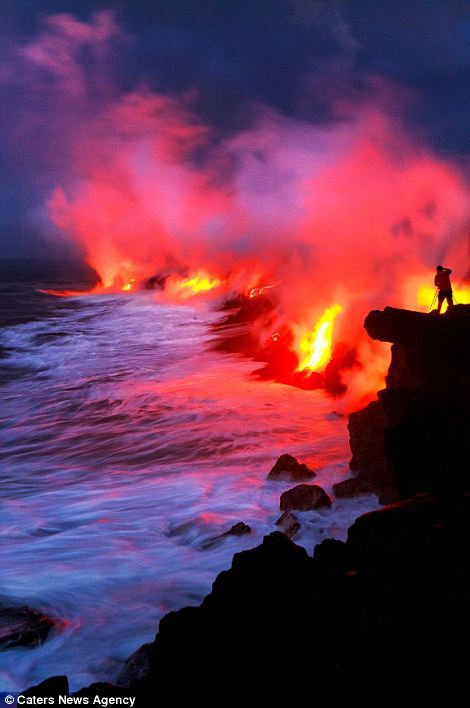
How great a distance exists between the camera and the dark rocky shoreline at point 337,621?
3.33 m

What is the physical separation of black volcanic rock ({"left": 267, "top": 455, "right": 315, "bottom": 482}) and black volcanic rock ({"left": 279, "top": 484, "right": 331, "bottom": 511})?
1244mm

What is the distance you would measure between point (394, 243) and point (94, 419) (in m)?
12.2

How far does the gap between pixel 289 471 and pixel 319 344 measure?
24.6ft

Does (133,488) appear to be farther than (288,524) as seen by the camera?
Yes

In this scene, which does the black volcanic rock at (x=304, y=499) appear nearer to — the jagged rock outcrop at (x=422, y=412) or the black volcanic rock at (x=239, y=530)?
the black volcanic rock at (x=239, y=530)

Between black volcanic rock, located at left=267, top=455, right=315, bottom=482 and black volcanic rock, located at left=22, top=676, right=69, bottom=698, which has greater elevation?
black volcanic rock, located at left=267, top=455, right=315, bottom=482

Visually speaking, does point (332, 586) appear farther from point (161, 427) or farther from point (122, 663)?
point (161, 427)

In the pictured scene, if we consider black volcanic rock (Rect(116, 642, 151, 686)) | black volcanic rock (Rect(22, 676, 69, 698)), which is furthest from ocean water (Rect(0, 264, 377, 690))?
black volcanic rock (Rect(22, 676, 69, 698))

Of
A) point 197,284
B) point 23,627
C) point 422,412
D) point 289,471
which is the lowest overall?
point 23,627

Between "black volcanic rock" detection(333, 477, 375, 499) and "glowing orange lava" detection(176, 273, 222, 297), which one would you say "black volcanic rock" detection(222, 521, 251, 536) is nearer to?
"black volcanic rock" detection(333, 477, 375, 499)

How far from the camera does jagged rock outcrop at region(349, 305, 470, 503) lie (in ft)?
20.2

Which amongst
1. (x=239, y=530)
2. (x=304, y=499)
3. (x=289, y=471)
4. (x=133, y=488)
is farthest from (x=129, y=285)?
(x=239, y=530)

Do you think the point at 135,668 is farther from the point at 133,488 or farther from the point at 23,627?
the point at 133,488

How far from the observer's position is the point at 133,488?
988 centimetres
